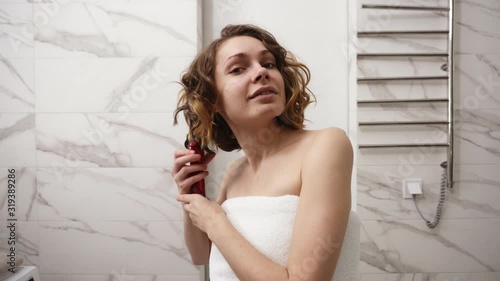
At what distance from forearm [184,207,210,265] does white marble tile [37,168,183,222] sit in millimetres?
703

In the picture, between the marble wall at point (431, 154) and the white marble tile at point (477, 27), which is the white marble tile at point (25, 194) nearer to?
the marble wall at point (431, 154)

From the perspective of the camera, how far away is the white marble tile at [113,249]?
165 centimetres

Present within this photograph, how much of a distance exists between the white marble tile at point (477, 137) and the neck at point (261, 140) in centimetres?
125

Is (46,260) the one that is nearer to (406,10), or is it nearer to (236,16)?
Answer: (236,16)

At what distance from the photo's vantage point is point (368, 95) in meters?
1.70

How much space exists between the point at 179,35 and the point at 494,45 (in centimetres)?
156

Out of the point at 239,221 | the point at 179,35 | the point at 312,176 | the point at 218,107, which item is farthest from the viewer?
the point at 179,35

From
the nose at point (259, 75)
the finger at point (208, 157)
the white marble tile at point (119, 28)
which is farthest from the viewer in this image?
the white marble tile at point (119, 28)

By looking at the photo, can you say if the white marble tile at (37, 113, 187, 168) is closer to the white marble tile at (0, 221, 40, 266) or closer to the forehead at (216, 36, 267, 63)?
the white marble tile at (0, 221, 40, 266)

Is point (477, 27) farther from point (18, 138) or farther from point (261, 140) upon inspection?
point (18, 138)

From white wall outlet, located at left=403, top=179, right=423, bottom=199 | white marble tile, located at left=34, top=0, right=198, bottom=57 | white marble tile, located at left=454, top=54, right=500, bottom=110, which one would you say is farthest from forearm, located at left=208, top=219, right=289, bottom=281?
white marble tile, located at left=454, top=54, right=500, bottom=110

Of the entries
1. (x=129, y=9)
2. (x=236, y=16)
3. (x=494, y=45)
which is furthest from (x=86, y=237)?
(x=494, y=45)

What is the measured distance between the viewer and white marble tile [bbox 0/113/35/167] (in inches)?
66.2

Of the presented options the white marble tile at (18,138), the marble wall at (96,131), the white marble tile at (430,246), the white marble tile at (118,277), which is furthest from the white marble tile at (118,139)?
the white marble tile at (430,246)
